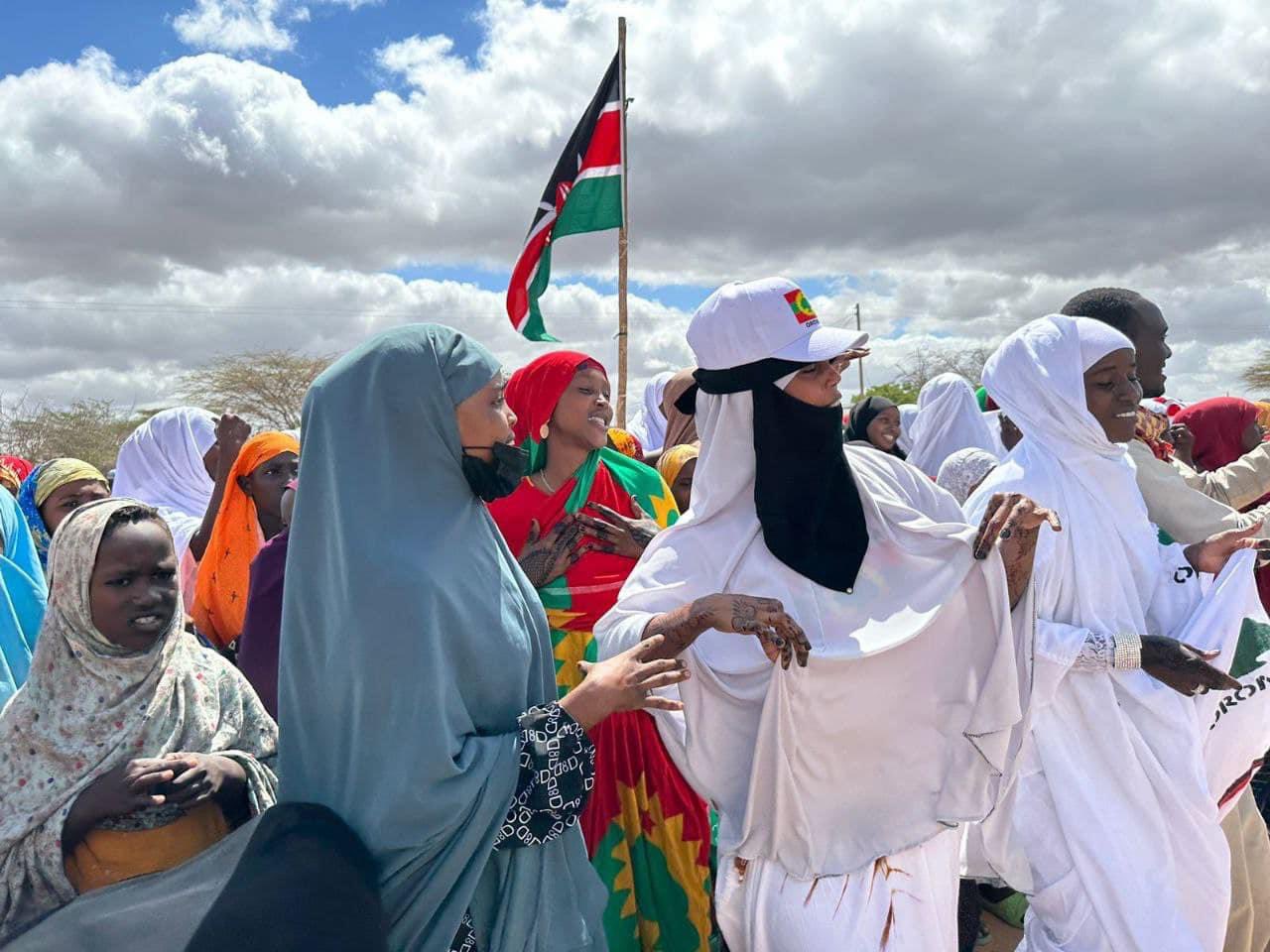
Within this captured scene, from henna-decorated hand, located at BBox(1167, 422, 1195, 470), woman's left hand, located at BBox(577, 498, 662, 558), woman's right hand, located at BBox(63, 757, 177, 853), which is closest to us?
woman's right hand, located at BBox(63, 757, 177, 853)

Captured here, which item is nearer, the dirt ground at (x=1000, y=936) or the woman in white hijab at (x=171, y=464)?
the dirt ground at (x=1000, y=936)

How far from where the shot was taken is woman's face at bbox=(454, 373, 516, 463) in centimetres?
237

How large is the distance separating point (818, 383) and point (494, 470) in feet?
2.94

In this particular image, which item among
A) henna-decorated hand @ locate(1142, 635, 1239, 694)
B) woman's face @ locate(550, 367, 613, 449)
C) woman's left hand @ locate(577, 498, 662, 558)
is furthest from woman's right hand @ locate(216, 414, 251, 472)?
henna-decorated hand @ locate(1142, 635, 1239, 694)

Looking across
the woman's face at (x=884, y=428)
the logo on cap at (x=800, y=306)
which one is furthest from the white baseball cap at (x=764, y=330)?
the woman's face at (x=884, y=428)

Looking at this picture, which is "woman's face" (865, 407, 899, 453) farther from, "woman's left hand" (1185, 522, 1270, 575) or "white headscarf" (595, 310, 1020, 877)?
"white headscarf" (595, 310, 1020, 877)

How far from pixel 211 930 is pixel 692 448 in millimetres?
3528

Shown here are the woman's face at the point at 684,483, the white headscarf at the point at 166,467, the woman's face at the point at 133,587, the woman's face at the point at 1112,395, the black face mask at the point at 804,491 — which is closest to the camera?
the woman's face at the point at 133,587

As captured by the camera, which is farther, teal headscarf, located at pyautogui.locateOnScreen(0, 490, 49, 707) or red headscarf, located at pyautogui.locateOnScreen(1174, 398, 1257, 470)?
red headscarf, located at pyautogui.locateOnScreen(1174, 398, 1257, 470)

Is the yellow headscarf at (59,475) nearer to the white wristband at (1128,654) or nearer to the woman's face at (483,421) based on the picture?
the woman's face at (483,421)

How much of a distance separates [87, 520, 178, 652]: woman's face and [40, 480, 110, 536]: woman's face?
2.41 meters

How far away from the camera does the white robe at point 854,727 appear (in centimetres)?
270

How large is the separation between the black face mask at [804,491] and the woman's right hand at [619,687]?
0.55 meters

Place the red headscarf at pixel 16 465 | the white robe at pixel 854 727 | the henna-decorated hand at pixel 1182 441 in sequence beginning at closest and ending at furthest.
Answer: the white robe at pixel 854 727
the henna-decorated hand at pixel 1182 441
the red headscarf at pixel 16 465
